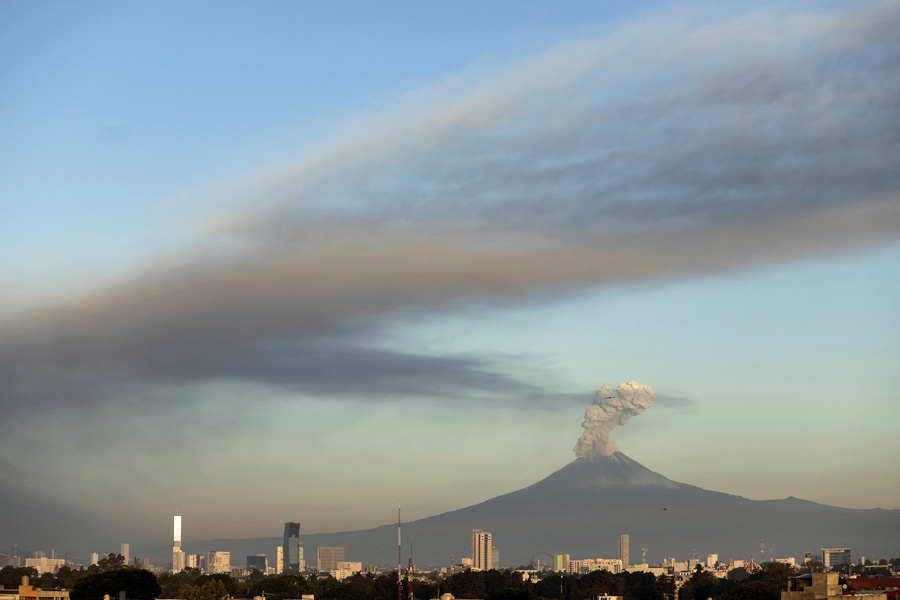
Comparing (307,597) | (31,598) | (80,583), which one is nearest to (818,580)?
(31,598)

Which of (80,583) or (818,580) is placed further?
(80,583)

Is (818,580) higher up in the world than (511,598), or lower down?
higher up

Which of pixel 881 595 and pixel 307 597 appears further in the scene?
pixel 307 597

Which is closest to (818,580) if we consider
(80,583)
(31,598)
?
(31,598)

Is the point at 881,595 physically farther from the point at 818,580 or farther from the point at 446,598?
the point at 446,598

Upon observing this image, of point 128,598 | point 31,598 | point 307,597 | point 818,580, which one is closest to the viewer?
point 818,580

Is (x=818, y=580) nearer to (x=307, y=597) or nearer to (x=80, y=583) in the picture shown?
(x=307, y=597)

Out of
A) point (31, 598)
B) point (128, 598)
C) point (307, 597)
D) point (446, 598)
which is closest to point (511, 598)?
point (446, 598)

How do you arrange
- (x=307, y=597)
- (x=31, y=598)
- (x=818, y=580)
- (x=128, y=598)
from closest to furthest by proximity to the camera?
(x=818, y=580) < (x=31, y=598) < (x=128, y=598) < (x=307, y=597)

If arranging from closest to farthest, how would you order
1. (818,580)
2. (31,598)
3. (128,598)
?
(818,580) < (31,598) < (128,598)
